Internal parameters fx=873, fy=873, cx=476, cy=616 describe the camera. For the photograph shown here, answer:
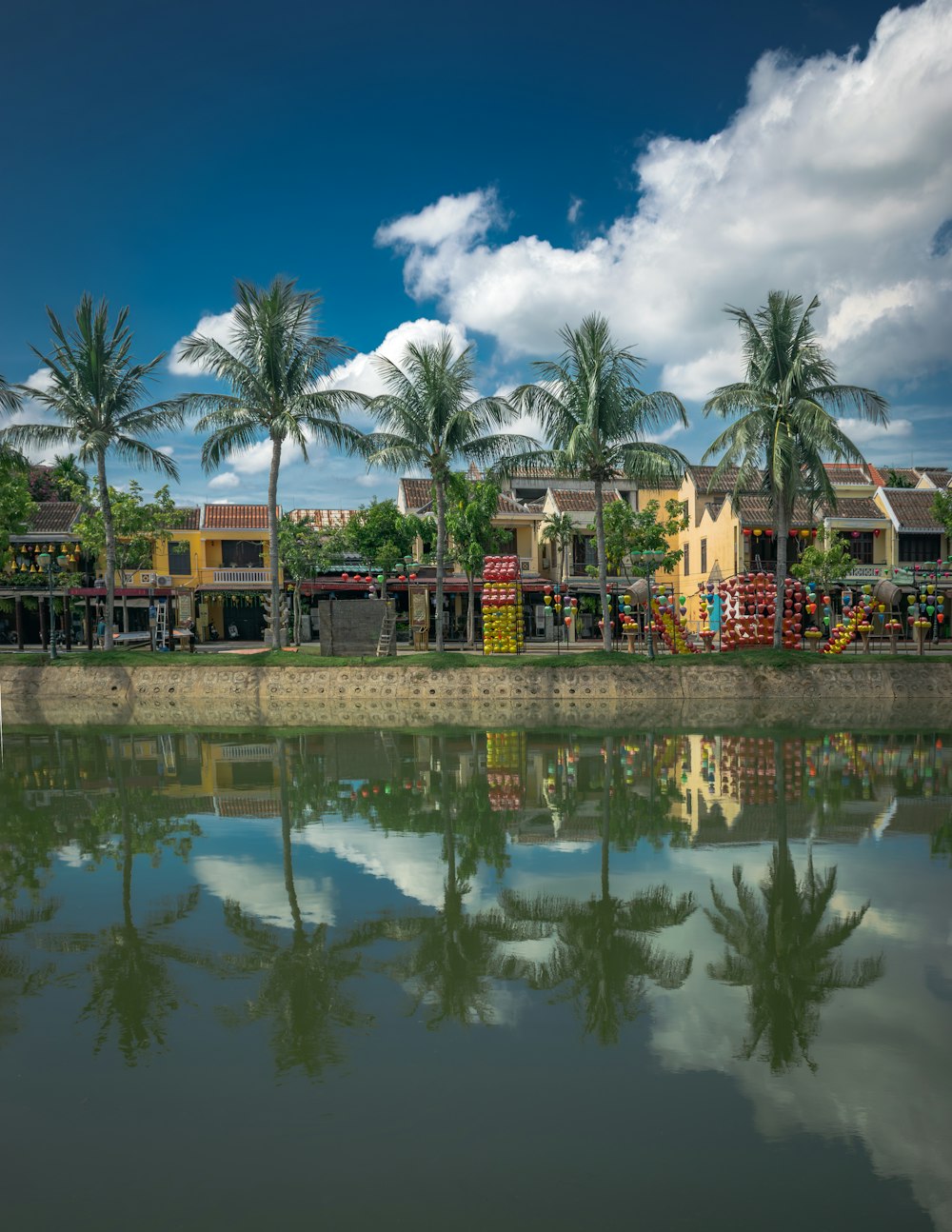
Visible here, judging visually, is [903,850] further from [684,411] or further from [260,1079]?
[684,411]

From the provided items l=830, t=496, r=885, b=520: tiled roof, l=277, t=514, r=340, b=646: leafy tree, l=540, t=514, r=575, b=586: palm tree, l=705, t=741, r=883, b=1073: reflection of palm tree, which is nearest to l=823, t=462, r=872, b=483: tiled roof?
l=830, t=496, r=885, b=520: tiled roof

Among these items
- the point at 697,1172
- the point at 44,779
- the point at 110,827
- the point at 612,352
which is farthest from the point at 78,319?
the point at 697,1172

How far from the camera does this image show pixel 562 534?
139 ft

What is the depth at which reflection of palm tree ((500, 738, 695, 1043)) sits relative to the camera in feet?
20.5

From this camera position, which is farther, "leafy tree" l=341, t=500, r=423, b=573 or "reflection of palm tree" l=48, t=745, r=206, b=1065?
"leafy tree" l=341, t=500, r=423, b=573

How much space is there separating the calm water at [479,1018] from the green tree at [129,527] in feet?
91.2

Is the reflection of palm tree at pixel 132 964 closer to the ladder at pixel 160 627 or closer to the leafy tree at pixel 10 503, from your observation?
the leafy tree at pixel 10 503

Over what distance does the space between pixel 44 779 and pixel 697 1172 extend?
44.4 feet

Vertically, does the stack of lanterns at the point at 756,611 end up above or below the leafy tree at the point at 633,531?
below

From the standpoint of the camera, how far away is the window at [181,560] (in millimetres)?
44094

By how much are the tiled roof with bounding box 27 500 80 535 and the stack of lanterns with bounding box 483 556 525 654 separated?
22.1 metres

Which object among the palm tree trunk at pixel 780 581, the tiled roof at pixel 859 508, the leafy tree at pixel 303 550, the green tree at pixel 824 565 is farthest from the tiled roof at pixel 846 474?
A: the leafy tree at pixel 303 550

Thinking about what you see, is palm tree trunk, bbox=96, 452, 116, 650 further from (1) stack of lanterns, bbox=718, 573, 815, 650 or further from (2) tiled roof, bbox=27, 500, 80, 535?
(1) stack of lanterns, bbox=718, 573, 815, 650

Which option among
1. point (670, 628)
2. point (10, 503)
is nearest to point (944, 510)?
A: point (670, 628)
